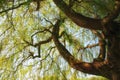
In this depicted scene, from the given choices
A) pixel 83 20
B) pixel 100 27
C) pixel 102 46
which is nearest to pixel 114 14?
pixel 100 27

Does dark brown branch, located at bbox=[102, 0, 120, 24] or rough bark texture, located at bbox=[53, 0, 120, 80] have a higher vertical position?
dark brown branch, located at bbox=[102, 0, 120, 24]

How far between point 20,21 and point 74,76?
5.38ft

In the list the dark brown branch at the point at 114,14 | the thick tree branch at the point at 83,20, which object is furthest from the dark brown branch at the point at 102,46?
the dark brown branch at the point at 114,14

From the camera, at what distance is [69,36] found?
619 cm

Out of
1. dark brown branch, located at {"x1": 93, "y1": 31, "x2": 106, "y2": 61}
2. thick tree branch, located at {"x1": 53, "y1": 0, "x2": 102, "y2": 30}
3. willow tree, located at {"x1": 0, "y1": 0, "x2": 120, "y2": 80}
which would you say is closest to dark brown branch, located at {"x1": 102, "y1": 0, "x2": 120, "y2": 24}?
willow tree, located at {"x1": 0, "y1": 0, "x2": 120, "y2": 80}

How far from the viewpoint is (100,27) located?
4.50 meters

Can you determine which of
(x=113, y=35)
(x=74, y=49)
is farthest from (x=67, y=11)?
(x=74, y=49)

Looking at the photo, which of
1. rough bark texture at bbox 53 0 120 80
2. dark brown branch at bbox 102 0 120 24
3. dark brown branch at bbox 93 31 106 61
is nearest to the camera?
dark brown branch at bbox 102 0 120 24

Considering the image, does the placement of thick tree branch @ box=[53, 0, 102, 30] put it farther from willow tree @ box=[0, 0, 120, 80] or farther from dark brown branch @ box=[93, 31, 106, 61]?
dark brown branch @ box=[93, 31, 106, 61]

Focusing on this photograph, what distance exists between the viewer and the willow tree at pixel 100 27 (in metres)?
4.45

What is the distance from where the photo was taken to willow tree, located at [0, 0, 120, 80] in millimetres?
4453

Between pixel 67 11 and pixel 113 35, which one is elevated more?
pixel 67 11

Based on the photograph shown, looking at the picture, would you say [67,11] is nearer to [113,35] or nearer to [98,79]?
[113,35]

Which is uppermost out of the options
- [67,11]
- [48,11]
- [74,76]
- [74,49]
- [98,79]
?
[67,11]
